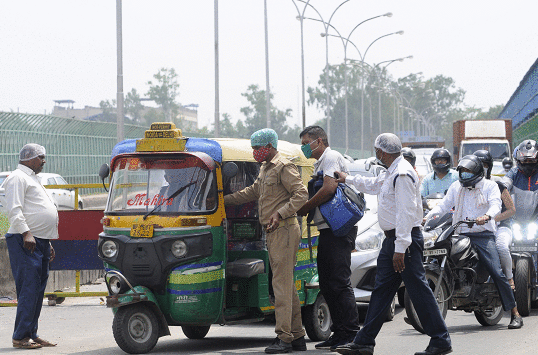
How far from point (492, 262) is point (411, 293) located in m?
2.32

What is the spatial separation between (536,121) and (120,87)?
2453 centimetres

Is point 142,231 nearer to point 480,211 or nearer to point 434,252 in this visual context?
point 434,252

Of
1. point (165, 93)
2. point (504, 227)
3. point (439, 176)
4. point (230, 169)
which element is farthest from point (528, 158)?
point (165, 93)

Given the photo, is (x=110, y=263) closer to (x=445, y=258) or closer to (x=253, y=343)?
(x=253, y=343)

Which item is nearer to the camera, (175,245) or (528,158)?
(175,245)

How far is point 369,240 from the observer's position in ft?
33.1

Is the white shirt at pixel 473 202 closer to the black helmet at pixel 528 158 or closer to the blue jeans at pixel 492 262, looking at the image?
the blue jeans at pixel 492 262

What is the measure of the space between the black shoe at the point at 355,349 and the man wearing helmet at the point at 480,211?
2.40 meters

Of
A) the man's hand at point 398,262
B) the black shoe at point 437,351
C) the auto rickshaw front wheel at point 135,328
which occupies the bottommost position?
the black shoe at point 437,351

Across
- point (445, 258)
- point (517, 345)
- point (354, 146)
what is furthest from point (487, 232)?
point (354, 146)

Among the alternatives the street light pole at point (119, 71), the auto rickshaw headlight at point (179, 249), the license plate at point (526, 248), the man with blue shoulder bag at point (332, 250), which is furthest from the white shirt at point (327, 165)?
the street light pole at point (119, 71)

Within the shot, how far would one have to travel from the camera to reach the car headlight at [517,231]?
9.82 m

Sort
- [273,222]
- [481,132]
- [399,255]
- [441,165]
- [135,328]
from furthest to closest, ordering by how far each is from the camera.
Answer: [481,132] < [441,165] < [135,328] < [273,222] < [399,255]

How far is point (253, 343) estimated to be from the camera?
8.25 meters
